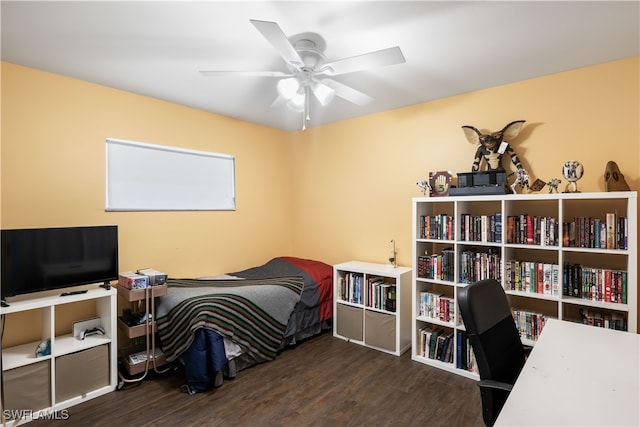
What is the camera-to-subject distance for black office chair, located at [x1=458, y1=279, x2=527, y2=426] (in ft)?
4.50

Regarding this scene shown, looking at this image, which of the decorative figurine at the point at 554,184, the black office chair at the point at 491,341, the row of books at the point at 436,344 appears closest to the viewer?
the black office chair at the point at 491,341

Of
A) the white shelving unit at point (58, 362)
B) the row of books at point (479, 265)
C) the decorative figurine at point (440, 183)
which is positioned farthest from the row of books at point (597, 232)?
the white shelving unit at point (58, 362)

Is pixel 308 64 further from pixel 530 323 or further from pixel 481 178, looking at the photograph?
pixel 530 323

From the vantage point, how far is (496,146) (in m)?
2.76

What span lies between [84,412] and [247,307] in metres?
1.24

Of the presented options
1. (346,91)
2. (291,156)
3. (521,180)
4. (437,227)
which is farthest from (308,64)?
(291,156)

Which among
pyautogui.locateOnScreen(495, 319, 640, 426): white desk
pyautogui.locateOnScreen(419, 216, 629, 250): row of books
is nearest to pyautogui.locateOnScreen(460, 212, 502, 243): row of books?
pyautogui.locateOnScreen(419, 216, 629, 250): row of books

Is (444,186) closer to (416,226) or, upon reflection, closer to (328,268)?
(416,226)

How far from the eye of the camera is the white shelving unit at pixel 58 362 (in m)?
2.05

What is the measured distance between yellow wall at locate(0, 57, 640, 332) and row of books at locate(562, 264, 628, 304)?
0.64 metres

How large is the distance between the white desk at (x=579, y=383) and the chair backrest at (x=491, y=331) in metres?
0.12

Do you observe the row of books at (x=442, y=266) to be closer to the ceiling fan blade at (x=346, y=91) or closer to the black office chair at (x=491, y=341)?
the black office chair at (x=491, y=341)

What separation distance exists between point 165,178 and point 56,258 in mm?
1237

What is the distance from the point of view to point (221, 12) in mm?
1793
